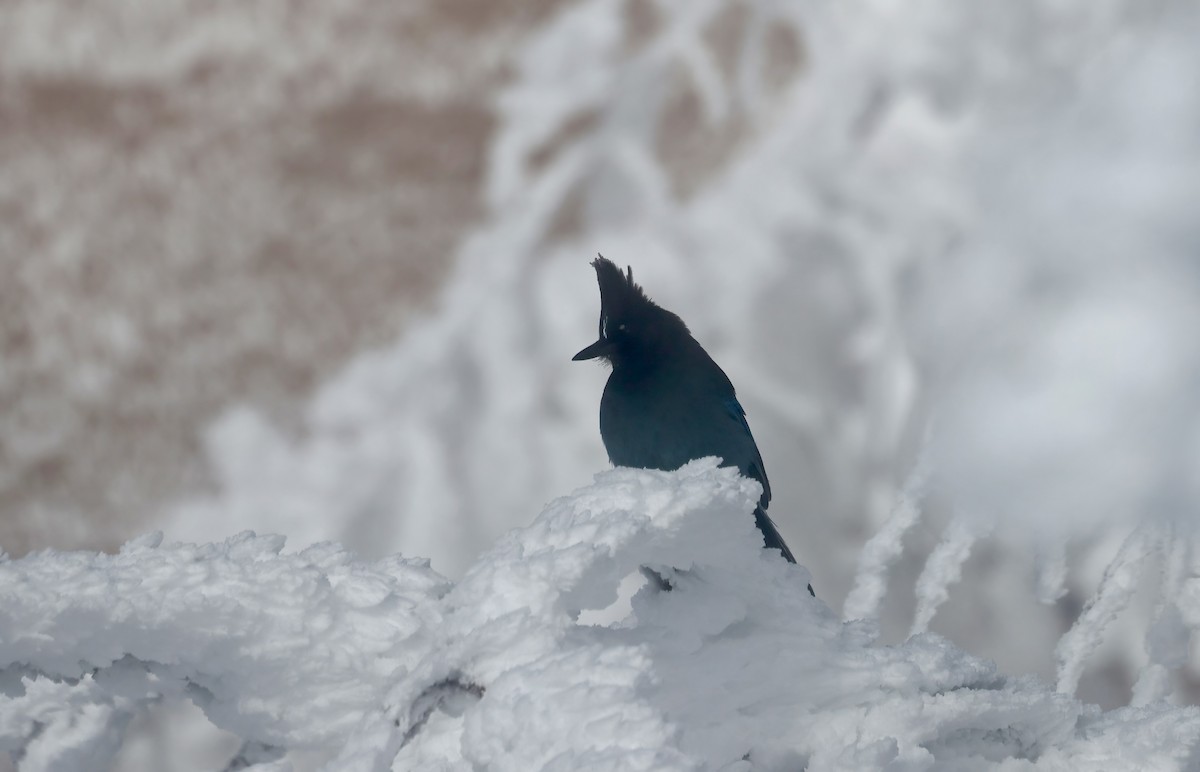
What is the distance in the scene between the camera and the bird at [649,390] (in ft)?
8.78

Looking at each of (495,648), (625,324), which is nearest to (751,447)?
(625,324)

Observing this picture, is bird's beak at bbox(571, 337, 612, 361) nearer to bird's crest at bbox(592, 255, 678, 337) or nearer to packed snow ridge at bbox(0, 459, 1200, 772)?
bird's crest at bbox(592, 255, 678, 337)

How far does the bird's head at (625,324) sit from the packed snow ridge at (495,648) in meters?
1.46

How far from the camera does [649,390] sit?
2709mm

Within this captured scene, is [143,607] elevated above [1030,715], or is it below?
above

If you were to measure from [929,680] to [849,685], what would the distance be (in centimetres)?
12

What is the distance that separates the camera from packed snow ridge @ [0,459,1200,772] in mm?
1033

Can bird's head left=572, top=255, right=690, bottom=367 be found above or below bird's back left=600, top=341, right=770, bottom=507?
above

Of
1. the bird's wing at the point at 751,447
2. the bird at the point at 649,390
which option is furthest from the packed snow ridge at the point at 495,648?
the bird's wing at the point at 751,447

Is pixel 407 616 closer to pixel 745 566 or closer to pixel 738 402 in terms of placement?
pixel 745 566

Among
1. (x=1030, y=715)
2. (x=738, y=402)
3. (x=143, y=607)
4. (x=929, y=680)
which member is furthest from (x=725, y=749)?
(x=738, y=402)

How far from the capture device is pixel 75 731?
1122mm

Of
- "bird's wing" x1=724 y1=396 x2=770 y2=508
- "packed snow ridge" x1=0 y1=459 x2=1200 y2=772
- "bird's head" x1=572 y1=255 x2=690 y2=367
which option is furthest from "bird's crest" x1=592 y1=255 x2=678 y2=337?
"packed snow ridge" x1=0 y1=459 x2=1200 y2=772

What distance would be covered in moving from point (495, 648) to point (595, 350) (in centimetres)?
172
